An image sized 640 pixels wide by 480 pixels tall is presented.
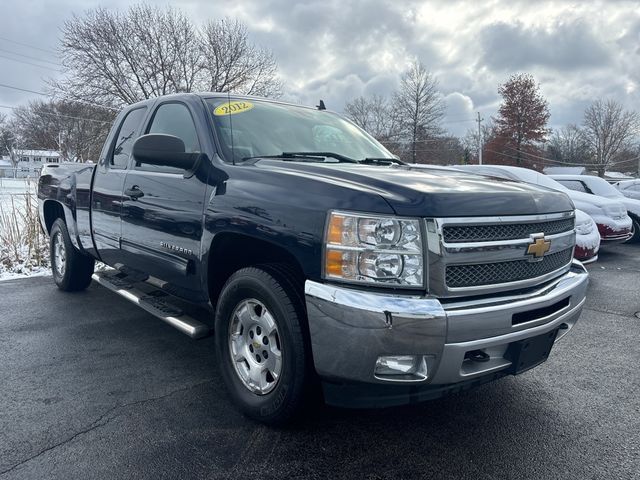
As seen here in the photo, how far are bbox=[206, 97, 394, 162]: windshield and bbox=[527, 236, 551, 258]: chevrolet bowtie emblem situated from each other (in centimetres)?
149

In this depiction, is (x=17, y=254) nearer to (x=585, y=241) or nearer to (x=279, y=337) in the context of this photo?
(x=279, y=337)

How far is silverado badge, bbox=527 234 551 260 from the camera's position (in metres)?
2.48

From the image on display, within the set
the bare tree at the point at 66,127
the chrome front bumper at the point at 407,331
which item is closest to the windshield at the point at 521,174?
the chrome front bumper at the point at 407,331

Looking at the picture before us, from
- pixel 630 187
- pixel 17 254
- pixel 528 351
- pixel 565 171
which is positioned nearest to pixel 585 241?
pixel 528 351

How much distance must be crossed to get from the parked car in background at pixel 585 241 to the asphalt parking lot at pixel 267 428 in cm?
263

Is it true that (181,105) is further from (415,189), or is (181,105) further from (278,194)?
(415,189)

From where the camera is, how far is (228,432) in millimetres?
2607

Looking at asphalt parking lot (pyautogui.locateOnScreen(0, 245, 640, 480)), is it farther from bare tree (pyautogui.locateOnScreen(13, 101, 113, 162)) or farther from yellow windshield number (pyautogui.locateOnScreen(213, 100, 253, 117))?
bare tree (pyautogui.locateOnScreen(13, 101, 113, 162))

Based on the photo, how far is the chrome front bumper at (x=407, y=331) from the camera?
2.03 meters

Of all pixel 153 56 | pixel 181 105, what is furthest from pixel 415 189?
pixel 153 56

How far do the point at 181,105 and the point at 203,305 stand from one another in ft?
5.10

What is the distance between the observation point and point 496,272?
2355 mm

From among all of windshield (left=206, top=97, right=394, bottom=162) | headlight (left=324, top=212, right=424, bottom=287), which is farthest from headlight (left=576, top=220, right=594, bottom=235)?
headlight (left=324, top=212, right=424, bottom=287)

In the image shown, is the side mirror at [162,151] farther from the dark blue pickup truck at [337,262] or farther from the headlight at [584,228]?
the headlight at [584,228]
